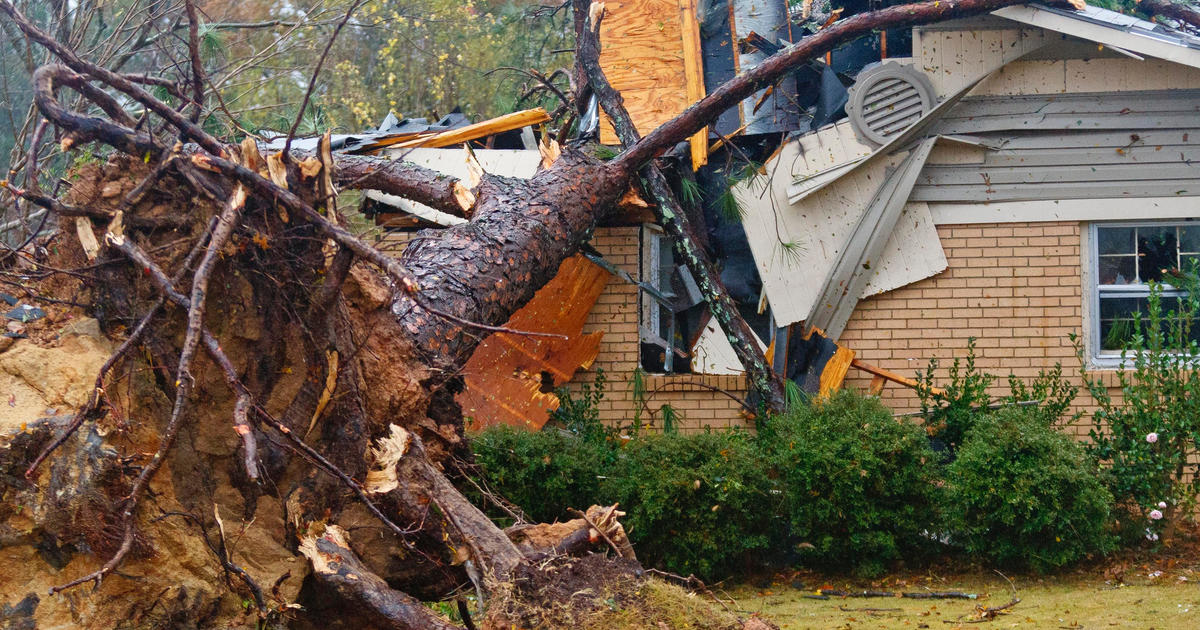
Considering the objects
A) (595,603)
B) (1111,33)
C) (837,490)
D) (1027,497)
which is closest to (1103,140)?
(1111,33)

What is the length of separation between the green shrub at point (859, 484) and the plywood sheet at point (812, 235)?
173cm

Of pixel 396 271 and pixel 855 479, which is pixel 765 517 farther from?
pixel 396 271

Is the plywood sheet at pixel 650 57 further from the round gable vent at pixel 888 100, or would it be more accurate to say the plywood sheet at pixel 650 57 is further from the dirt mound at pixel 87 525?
the dirt mound at pixel 87 525

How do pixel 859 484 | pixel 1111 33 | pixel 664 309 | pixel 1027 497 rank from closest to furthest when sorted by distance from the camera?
pixel 1027 497, pixel 859 484, pixel 1111 33, pixel 664 309

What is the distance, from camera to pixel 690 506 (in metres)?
6.51

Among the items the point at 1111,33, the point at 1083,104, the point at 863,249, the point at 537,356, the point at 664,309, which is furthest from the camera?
the point at 664,309

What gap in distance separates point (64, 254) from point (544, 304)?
4.79 meters

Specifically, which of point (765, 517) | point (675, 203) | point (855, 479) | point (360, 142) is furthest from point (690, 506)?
point (360, 142)

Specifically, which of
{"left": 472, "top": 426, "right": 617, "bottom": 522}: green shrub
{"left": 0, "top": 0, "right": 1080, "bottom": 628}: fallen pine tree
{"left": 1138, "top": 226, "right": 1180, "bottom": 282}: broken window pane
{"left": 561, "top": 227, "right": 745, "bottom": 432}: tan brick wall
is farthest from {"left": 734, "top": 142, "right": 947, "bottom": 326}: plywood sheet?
{"left": 0, "top": 0, "right": 1080, "bottom": 628}: fallen pine tree

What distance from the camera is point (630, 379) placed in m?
8.56

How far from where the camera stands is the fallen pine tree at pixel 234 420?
3.48 meters

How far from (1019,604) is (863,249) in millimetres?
3297

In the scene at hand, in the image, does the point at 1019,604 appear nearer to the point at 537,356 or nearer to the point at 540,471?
the point at 540,471

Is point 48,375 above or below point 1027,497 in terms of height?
above
